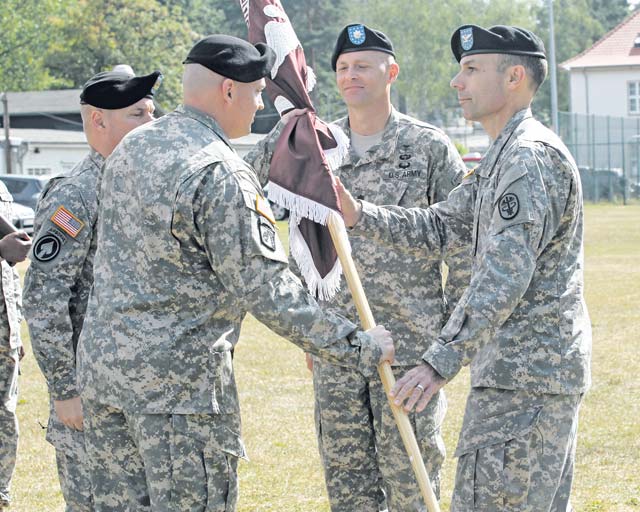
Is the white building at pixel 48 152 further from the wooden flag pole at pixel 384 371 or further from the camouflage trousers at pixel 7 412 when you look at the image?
the wooden flag pole at pixel 384 371

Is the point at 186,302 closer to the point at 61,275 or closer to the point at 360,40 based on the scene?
the point at 61,275

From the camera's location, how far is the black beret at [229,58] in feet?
12.7

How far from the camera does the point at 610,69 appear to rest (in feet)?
189

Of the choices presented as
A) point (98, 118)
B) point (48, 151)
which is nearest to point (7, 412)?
point (98, 118)

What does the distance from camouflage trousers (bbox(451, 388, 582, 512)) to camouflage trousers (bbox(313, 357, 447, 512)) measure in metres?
1.05

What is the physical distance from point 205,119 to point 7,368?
8.89ft

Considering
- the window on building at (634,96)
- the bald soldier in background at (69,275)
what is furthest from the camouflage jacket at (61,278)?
the window on building at (634,96)

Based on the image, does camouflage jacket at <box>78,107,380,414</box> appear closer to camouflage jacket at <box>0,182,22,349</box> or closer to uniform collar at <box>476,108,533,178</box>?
uniform collar at <box>476,108,533,178</box>

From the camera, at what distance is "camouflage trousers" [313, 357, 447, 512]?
5227 mm

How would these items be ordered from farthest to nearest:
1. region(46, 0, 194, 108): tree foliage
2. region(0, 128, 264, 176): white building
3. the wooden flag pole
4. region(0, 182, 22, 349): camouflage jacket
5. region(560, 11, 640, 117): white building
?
region(46, 0, 194, 108): tree foliage → region(560, 11, 640, 117): white building → region(0, 128, 264, 176): white building → region(0, 182, 22, 349): camouflage jacket → the wooden flag pole

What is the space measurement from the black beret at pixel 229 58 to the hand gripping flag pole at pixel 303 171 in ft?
2.74

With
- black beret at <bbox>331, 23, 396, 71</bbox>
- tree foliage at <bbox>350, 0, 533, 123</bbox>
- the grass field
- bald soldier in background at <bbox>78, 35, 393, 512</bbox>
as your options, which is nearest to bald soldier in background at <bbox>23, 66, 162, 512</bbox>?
bald soldier in background at <bbox>78, 35, 393, 512</bbox>

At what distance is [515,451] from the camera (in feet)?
13.4

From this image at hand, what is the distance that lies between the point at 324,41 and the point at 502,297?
2448 inches
